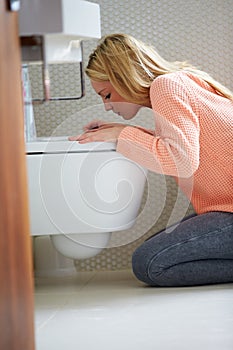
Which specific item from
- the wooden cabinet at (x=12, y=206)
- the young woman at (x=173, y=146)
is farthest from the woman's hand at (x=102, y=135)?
the wooden cabinet at (x=12, y=206)

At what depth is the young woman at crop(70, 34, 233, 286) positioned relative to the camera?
2.41 meters

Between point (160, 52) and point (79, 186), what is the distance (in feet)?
2.57

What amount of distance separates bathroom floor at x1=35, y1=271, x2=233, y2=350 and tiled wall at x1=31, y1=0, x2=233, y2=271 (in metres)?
0.26

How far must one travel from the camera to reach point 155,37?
2.96 m

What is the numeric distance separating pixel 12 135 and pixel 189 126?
133 centimetres

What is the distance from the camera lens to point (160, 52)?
9.74 ft

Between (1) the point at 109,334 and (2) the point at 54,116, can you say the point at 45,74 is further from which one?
(2) the point at 54,116

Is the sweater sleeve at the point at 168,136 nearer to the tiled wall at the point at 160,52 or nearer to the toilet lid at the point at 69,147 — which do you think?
the toilet lid at the point at 69,147

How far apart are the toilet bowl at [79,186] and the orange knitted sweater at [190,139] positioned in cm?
6

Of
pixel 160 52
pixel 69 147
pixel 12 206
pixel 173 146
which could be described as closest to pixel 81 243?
pixel 69 147

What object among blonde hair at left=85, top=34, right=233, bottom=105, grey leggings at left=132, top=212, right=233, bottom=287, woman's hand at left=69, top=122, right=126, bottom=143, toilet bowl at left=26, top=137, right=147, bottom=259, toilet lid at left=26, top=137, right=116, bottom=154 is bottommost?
A: grey leggings at left=132, top=212, right=233, bottom=287

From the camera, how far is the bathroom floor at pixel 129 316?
1757 mm

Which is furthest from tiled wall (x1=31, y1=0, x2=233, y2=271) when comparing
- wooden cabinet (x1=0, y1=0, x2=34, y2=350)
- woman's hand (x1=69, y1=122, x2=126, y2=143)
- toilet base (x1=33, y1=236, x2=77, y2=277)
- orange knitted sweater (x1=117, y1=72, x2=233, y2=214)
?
wooden cabinet (x1=0, y1=0, x2=34, y2=350)

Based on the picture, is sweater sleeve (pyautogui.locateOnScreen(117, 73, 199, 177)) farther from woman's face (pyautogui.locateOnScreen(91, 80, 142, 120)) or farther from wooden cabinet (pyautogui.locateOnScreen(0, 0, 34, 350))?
wooden cabinet (pyautogui.locateOnScreen(0, 0, 34, 350))
